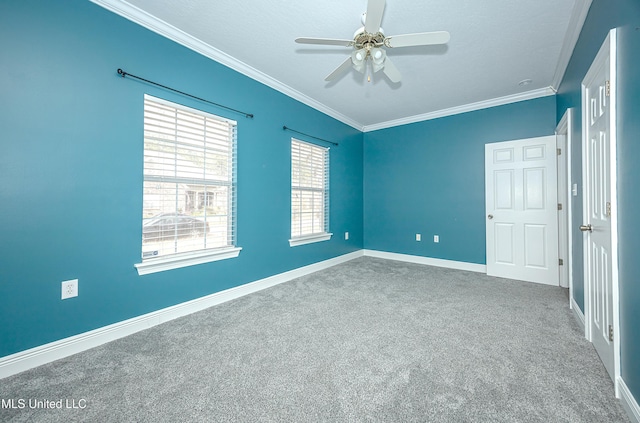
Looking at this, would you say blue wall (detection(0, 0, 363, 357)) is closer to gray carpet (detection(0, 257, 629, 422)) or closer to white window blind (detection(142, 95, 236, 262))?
white window blind (detection(142, 95, 236, 262))

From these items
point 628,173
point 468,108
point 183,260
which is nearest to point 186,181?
point 183,260

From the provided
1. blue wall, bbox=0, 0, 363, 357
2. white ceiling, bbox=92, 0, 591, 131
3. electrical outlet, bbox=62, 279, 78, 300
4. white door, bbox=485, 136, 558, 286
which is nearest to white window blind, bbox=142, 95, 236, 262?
blue wall, bbox=0, 0, 363, 357

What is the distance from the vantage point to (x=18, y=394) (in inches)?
57.4

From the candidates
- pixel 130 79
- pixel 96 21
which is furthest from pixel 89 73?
pixel 96 21

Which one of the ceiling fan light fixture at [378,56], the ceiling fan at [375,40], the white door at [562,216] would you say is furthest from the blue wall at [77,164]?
the white door at [562,216]

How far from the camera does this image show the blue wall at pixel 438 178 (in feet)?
12.7

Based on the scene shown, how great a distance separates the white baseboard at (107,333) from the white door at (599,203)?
3018 mm

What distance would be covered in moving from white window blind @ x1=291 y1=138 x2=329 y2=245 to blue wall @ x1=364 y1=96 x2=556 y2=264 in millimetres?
1294

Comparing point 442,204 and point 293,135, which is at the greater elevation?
point 293,135

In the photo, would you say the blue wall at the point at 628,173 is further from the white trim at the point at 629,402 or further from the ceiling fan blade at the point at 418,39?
the ceiling fan blade at the point at 418,39

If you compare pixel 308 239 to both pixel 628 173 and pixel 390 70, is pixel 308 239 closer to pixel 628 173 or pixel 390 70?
pixel 390 70

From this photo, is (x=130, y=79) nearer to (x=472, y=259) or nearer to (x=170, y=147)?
(x=170, y=147)

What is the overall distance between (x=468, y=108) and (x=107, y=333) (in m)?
5.23

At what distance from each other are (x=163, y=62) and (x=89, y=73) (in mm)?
600
